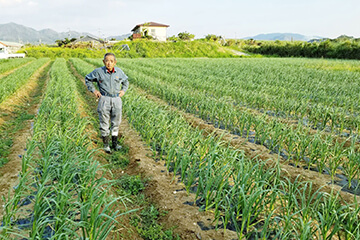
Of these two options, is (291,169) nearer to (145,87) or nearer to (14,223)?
(14,223)

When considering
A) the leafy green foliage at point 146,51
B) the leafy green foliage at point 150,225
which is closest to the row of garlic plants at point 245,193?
the leafy green foliage at point 150,225

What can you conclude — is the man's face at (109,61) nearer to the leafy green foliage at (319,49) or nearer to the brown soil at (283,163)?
the brown soil at (283,163)

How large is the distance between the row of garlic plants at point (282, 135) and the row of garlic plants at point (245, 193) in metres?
0.54

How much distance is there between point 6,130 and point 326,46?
3738 cm

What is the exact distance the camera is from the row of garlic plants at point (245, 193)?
220 centimetres

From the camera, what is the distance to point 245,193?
2.58m

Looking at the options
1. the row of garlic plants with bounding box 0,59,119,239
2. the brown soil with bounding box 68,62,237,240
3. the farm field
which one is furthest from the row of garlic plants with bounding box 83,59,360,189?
the row of garlic plants with bounding box 0,59,119,239

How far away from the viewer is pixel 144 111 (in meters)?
5.40

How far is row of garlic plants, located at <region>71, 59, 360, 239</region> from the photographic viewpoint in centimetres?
220

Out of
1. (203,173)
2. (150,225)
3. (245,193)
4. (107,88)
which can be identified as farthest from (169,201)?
(107,88)

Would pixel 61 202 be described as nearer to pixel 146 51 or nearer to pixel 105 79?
pixel 105 79

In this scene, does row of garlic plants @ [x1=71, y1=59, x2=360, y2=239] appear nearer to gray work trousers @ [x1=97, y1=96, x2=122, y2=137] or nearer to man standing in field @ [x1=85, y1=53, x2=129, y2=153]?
gray work trousers @ [x1=97, y1=96, x2=122, y2=137]

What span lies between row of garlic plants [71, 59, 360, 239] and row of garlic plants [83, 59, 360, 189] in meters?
0.54

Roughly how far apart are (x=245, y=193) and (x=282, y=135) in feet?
7.12
